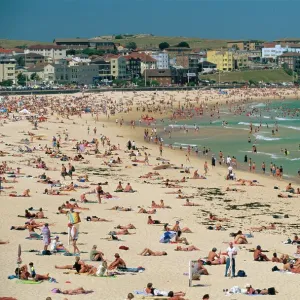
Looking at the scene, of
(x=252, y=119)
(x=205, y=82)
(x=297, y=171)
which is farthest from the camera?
(x=205, y=82)

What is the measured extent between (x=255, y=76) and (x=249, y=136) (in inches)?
3414

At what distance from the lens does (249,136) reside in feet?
143

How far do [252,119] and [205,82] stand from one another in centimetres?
5825

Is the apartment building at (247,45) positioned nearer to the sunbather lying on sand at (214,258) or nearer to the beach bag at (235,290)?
the sunbather lying on sand at (214,258)

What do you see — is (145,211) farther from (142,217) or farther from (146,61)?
(146,61)

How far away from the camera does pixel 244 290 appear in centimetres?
1213

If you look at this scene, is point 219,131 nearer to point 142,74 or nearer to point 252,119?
point 252,119

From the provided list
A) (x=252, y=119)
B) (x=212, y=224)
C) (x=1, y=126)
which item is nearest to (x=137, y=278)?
(x=212, y=224)

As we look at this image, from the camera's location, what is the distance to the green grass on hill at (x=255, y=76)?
4926 inches

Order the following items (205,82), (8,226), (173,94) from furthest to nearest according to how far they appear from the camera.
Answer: (205,82)
(173,94)
(8,226)

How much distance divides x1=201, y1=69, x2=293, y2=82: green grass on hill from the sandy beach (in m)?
86.3

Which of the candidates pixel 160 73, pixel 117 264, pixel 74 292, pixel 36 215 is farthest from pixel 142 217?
pixel 160 73

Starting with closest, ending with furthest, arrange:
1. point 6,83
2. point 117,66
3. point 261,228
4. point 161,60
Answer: point 261,228
point 6,83
point 117,66
point 161,60

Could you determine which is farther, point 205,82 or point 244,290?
point 205,82
